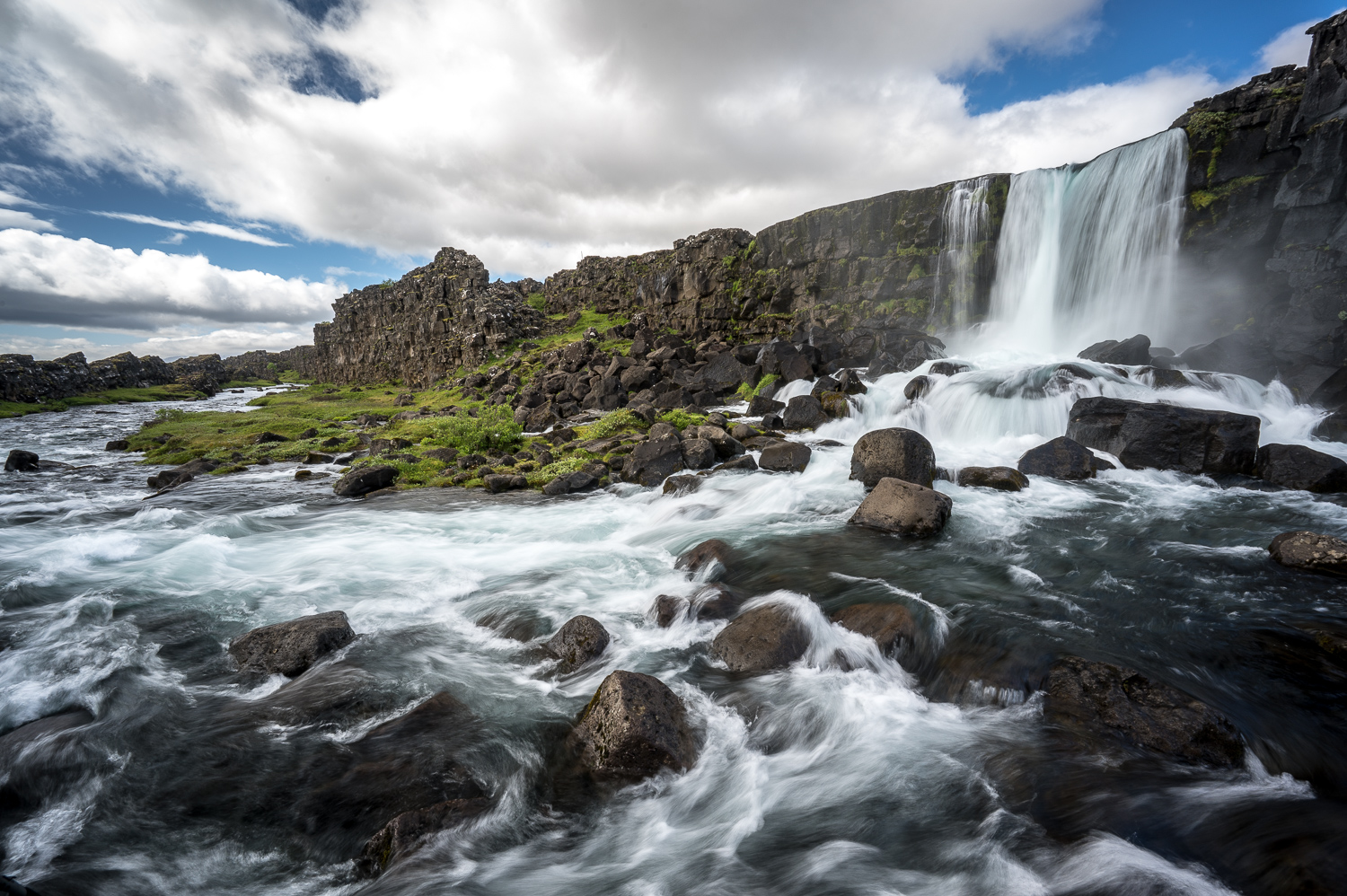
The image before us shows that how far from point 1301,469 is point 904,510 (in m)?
10.3

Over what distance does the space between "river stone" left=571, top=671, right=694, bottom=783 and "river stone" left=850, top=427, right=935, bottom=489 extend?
10.1 metres

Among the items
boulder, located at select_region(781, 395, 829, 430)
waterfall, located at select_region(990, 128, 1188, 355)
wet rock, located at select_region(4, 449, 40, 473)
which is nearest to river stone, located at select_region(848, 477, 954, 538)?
boulder, located at select_region(781, 395, 829, 430)

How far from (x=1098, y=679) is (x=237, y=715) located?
9.43m

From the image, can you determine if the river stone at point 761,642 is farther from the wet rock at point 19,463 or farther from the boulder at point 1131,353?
the wet rock at point 19,463

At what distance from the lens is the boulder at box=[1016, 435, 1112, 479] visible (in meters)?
14.6

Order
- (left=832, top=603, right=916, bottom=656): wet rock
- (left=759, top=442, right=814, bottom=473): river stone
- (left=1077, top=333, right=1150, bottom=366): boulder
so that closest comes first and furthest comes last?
1. (left=832, top=603, right=916, bottom=656): wet rock
2. (left=759, top=442, right=814, bottom=473): river stone
3. (left=1077, top=333, right=1150, bottom=366): boulder

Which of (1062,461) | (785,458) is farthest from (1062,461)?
(785,458)

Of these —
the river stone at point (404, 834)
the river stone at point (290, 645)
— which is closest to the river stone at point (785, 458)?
the river stone at point (290, 645)

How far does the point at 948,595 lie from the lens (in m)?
8.33

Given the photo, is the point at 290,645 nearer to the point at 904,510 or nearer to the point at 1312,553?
the point at 904,510

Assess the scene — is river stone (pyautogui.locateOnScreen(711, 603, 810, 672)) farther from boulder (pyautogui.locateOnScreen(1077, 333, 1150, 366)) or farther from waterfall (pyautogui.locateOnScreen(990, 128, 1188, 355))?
waterfall (pyautogui.locateOnScreen(990, 128, 1188, 355))

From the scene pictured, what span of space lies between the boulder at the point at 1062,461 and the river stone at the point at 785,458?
6.03 meters

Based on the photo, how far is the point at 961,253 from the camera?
124 feet

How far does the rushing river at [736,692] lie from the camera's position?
14.4ft
